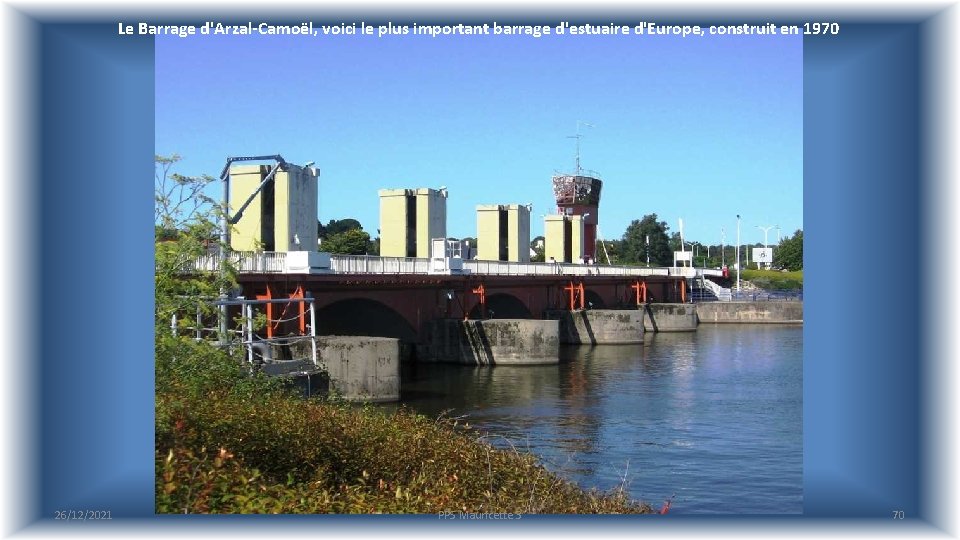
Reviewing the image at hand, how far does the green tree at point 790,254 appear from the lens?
407 ft

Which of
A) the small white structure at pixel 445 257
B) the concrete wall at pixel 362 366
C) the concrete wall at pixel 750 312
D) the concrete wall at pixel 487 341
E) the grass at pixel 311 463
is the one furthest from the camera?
the concrete wall at pixel 750 312

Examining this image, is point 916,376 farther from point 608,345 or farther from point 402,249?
point 608,345

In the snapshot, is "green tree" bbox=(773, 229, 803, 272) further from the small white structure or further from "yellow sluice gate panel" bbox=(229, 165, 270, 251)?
"yellow sluice gate panel" bbox=(229, 165, 270, 251)

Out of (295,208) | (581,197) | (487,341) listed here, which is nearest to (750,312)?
(581,197)

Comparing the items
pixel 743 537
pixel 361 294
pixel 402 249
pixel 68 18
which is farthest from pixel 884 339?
pixel 402 249

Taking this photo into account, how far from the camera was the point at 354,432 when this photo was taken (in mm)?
13617

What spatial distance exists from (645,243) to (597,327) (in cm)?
7752

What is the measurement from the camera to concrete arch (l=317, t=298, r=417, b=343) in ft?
143

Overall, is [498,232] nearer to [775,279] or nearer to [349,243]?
[349,243]

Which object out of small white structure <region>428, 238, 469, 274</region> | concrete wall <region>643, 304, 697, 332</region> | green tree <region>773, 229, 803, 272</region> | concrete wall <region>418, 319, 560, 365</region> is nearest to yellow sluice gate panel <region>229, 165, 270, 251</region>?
small white structure <region>428, 238, 469, 274</region>

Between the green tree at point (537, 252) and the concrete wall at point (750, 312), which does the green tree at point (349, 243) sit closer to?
the green tree at point (537, 252)

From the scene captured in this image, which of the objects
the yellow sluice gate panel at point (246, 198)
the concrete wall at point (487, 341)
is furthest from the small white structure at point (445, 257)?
the yellow sluice gate panel at point (246, 198)

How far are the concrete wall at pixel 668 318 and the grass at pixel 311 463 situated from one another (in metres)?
60.1

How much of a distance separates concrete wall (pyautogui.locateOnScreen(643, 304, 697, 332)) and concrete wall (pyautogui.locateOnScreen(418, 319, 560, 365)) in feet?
98.5
